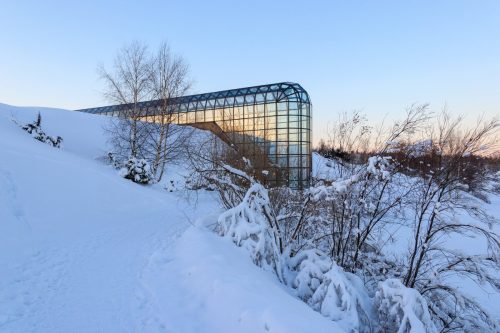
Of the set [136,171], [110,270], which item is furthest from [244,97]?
[110,270]

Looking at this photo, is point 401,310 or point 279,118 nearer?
point 401,310

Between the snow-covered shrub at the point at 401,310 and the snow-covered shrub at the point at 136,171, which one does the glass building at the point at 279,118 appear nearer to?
the snow-covered shrub at the point at 136,171

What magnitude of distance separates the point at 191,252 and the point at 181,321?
2035 mm

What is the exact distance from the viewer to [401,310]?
4488mm

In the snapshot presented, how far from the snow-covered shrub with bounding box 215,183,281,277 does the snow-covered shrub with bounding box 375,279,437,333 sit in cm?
177

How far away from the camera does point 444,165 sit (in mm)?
6152

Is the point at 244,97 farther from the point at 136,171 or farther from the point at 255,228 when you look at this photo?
the point at 255,228

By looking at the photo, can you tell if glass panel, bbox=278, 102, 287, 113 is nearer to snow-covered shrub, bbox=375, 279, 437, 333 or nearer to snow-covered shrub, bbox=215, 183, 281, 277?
snow-covered shrub, bbox=215, 183, 281, 277

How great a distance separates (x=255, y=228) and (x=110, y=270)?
2.36 metres

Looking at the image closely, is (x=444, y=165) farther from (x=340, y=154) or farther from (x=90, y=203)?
(x=90, y=203)

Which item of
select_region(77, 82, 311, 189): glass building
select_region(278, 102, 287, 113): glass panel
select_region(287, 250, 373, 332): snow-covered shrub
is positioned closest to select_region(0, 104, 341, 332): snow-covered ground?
select_region(287, 250, 373, 332): snow-covered shrub

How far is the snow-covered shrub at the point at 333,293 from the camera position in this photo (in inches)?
184

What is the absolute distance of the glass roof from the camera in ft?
64.8

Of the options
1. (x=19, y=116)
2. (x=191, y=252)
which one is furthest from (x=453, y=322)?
(x=19, y=116)
